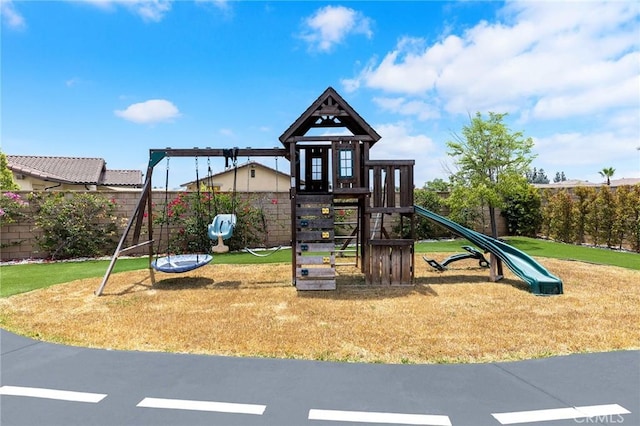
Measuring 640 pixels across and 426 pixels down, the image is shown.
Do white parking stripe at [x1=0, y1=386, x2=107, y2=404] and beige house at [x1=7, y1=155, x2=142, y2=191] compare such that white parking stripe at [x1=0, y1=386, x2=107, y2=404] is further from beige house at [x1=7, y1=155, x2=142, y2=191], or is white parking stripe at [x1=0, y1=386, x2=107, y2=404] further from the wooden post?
beige house at [x1=7, y1=155, x2=142, y2=191]

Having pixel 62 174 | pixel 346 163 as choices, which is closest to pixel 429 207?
pixel 346 163

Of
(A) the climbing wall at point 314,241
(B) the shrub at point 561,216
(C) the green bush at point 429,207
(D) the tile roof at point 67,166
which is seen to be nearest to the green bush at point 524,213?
(B) the shrub at point 561,216

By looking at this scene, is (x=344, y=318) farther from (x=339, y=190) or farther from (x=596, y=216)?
(x=596, y=216)

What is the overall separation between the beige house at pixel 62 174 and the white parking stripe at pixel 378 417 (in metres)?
22.9

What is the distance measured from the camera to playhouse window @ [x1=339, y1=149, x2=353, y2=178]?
7.38 m

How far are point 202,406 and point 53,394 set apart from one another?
1.24 m

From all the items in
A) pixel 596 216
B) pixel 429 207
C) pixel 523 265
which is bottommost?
pixel 523 265

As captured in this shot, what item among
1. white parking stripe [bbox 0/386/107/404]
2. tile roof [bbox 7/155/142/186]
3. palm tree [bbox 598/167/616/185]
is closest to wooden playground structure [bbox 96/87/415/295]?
white parking stripe [bbox 0/386/107/404]

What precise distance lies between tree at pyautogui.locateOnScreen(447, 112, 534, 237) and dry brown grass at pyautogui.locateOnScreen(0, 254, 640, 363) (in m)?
6.27

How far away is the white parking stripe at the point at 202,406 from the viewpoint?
258 cm

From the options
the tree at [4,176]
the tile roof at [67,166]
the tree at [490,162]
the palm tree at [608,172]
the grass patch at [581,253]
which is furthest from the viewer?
the palm tree at [608,172]

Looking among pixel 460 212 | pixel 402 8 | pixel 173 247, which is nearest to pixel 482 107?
pixel 460 212

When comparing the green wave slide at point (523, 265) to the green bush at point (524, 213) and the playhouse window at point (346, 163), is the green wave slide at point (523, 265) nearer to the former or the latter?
the playhouse window at point (346, 163)

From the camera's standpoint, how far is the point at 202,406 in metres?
Answer: 2.65
